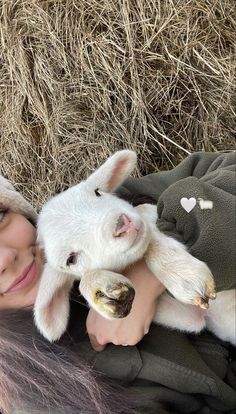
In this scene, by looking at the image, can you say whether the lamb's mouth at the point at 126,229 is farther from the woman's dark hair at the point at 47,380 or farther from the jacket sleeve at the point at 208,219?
the woman's dark hair at the point at 47,380

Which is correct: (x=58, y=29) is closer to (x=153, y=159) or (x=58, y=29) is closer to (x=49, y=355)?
(x=153, y=159)

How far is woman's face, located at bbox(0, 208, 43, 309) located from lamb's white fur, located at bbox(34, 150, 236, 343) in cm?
7

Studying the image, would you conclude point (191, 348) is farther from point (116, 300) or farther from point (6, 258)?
point (6, 258)

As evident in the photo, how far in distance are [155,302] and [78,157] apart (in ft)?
3.79

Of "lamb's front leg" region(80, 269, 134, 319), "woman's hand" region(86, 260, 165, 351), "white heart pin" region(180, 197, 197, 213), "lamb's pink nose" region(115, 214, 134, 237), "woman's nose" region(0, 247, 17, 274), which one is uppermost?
"lamb's pink nose" region(115, 214, 134, 237)

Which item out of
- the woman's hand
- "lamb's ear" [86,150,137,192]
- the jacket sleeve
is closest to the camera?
the jacket sleeve

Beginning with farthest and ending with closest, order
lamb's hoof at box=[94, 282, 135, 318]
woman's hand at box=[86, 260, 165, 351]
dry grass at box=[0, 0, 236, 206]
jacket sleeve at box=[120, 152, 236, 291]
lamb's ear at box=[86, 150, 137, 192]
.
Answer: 1. dry grass at box=[0, 0, 236, 206]
2. lamb's ear at box=[86, 150, 137, 192]
3. woman's hand at box=[86, 260, 165, 351]
4. jacket sleeve at box=[120, 152, 236, 291]
5. lamb's hoof at box=[94, 282, 135, 318]

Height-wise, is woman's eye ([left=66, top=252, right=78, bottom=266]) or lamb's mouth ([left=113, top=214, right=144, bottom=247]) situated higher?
lamb's mouth ([left=113, top=214, right=144, bottom=247])

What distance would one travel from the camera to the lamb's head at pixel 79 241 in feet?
4.43

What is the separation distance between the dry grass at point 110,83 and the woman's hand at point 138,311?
960mm

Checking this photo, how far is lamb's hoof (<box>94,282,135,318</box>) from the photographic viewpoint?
1.27m

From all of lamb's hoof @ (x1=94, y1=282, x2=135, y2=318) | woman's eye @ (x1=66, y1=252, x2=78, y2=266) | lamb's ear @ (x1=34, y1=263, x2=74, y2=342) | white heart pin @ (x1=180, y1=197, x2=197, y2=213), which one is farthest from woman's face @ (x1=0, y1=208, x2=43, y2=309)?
white heart pin @ (x1=180, y1=197, x2=197, y2=213)

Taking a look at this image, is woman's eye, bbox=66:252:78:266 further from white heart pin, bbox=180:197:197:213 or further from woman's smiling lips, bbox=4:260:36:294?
white heart pin, bbox=180:197:197:213

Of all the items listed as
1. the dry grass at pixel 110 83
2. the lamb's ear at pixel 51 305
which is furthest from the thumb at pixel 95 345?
the dry grass at pixel 110 83
